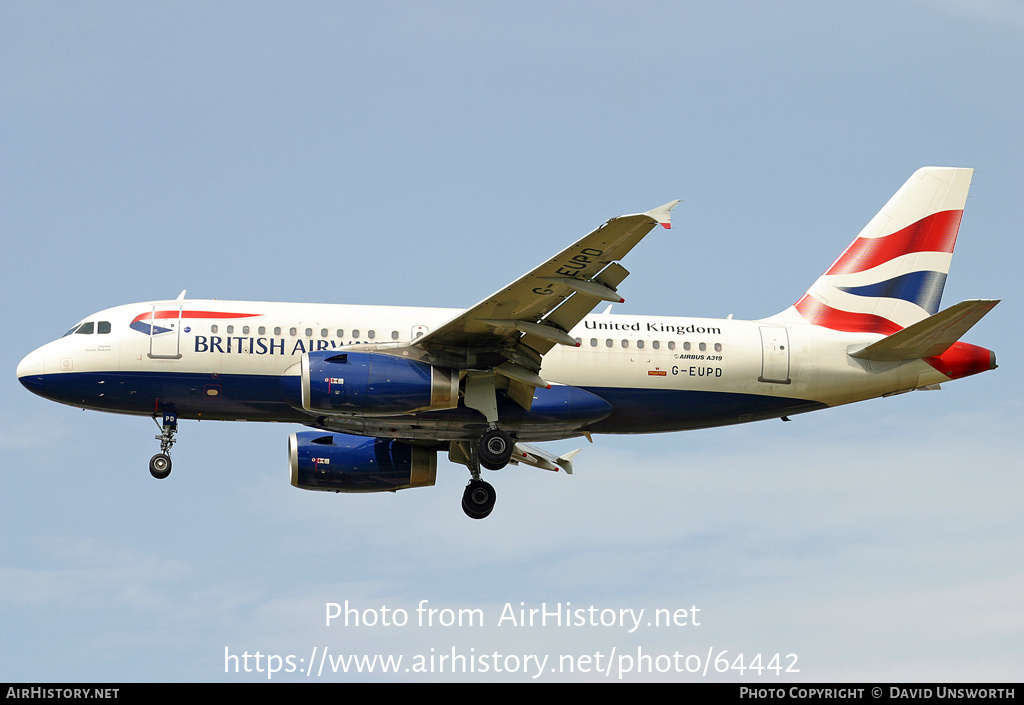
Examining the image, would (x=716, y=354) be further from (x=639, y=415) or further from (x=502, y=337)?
(x=502, y=337)

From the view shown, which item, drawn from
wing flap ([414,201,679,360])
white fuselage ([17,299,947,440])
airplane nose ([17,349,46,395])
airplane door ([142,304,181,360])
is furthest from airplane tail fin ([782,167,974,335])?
airplane nose ([17,349,46,395])

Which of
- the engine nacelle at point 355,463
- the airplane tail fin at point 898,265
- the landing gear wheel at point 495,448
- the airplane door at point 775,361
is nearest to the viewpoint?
the landing gear wheel at point 495,448

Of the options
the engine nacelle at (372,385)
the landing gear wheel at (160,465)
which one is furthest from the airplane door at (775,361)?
the landing gear wheel at (160,465)

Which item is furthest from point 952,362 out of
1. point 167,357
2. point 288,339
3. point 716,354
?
point 167,357

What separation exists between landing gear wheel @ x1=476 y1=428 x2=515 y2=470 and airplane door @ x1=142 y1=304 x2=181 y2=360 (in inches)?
305

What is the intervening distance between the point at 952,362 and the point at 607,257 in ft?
37.5

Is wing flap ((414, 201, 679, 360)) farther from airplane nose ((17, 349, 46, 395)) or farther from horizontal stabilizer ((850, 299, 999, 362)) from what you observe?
airplane nose ((17, 349, 46, 395))

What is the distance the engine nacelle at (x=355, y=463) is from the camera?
36.0 meters

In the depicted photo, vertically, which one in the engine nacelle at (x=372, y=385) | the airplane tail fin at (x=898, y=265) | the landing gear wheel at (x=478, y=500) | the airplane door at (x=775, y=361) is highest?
the airplane tail fin at (x=898, y=265)

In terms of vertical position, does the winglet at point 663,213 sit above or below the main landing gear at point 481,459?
above

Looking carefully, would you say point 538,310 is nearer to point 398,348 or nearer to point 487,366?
point 487,366

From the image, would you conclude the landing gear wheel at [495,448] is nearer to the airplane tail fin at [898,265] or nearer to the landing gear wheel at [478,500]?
the landing gear wheel at [478,500]

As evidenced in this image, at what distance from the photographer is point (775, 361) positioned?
3366 cm

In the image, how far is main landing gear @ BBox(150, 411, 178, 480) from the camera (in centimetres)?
3216
